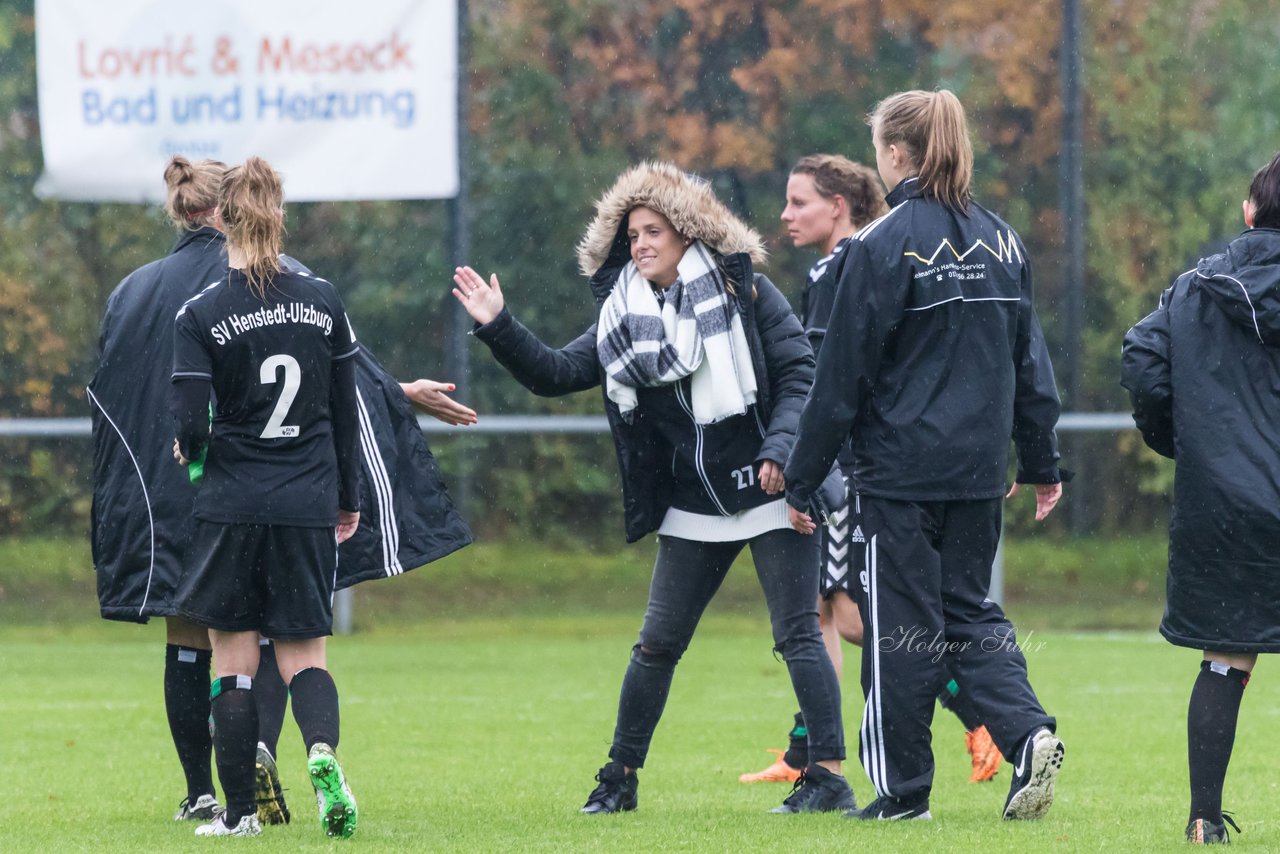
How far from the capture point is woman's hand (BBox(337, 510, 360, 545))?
207 inches

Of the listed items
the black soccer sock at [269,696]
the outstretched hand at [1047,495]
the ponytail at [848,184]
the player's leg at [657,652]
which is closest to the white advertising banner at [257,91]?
the ponytail at [848,184]

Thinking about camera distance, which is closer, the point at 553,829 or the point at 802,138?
the point at 553,829

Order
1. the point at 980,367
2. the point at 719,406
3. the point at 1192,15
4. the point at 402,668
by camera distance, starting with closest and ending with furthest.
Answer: the point at 980,367 → the point at 719,406 → the point at 402,668 → the point at 1192,15

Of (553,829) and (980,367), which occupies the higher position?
(980,367)

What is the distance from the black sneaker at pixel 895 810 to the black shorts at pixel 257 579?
149 centimetres

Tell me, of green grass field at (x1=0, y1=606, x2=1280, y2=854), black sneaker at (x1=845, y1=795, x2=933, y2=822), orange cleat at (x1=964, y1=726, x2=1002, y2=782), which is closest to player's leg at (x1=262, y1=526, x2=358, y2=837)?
green grass field at (x1=0, y1=606, x2=1280, y2=854)

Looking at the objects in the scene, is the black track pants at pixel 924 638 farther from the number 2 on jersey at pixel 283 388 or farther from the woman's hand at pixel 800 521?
the number 2 on jersey at pixel 283 388

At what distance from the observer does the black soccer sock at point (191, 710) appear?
5.50 meters

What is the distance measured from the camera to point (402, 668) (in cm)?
1003

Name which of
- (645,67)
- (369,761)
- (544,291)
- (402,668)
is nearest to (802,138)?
(645,67)

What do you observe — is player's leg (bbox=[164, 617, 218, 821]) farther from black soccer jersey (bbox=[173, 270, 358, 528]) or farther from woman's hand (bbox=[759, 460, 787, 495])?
woman's hand (bbox=[759, 460, 787, 495])

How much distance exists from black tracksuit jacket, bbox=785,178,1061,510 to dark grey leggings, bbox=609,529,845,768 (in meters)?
0.50

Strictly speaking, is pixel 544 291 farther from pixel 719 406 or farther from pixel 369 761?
pixel 719 406

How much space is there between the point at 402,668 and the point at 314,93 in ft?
13.2
